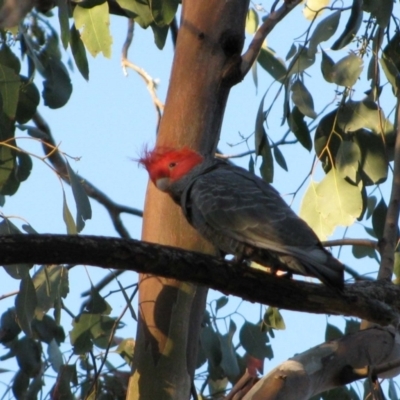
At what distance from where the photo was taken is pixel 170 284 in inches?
100

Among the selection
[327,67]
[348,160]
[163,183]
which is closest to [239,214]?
[163,183]

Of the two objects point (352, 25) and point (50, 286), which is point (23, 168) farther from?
point (352, 25)

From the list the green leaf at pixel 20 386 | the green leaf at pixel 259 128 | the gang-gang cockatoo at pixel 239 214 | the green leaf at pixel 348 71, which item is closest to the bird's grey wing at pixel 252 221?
the gang-gang cockatoo at pixel 239 214

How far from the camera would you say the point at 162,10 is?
2.83 m

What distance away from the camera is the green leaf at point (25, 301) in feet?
8.86

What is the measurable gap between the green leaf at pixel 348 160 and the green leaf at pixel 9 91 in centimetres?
116

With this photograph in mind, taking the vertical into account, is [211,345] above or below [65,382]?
above

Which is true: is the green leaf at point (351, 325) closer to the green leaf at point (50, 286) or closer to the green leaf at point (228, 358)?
the green leaf at point (228, 358)

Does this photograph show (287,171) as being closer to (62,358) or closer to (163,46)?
(163,46)

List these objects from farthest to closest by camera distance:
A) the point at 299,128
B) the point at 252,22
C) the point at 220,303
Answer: the point at 252,22, the point at 220,303, the point at 299,128

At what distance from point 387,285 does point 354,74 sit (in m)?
0.87

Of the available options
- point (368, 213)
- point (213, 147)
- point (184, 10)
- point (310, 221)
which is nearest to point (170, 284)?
point (213, 147)

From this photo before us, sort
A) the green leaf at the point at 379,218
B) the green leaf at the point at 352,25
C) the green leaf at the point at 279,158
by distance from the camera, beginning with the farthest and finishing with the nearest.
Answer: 1. the green leaf at the point at 279,158
2. the green leaf at the point at 379,218
3. the green leaf at the point at 352,25

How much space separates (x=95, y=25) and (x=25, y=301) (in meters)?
1.01
